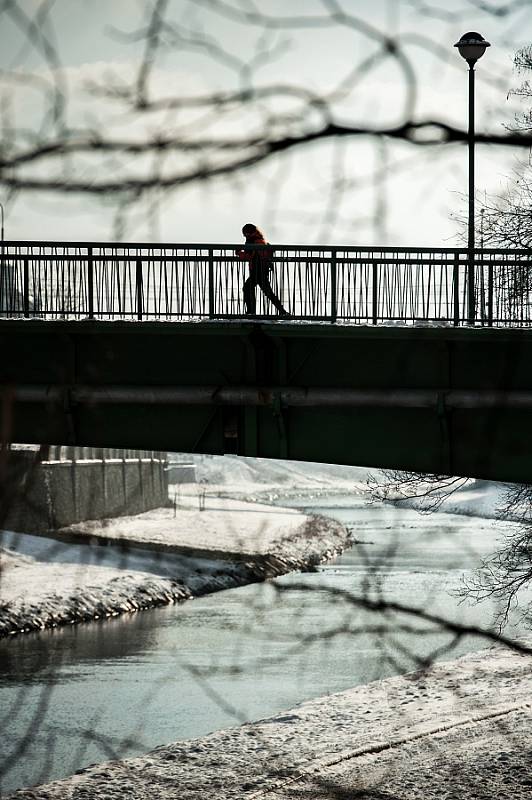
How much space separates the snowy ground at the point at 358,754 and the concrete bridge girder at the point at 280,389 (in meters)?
4.00

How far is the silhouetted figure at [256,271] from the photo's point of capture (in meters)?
16.2

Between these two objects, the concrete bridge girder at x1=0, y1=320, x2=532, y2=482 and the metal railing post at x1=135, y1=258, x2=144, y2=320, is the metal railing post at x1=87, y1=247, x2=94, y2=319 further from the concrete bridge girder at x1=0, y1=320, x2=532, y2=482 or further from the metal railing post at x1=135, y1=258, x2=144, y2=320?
the metal railing post at x1=135, y1=258, x2=144, y2=320

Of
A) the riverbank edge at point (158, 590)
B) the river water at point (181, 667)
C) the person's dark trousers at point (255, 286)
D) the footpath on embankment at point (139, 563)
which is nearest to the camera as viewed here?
the person's dark trousers at point (255, 286)

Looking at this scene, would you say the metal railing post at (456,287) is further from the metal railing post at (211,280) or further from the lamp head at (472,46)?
the lamp head at (472,46)

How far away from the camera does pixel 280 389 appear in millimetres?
15945

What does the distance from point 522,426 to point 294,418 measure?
2.85m

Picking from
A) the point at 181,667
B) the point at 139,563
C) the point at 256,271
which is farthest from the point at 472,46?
the point at 139,563

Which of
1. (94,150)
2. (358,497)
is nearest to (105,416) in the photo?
(94,150)

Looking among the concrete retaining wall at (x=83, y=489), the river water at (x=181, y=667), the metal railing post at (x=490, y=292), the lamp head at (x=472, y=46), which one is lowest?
the river water at (x=181, y=667)

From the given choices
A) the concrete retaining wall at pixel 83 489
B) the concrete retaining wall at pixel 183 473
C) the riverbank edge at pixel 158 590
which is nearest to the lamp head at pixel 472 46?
the riverbank edge at pixel 158 590

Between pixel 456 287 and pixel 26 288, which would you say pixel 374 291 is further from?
pixel 26 288

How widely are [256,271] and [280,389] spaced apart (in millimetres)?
1655

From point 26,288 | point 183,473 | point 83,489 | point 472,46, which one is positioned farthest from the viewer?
point 183,473

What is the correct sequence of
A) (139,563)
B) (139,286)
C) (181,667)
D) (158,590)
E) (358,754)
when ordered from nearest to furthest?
(139,286), (358,754), (181,667), (139,563), (158,590)
